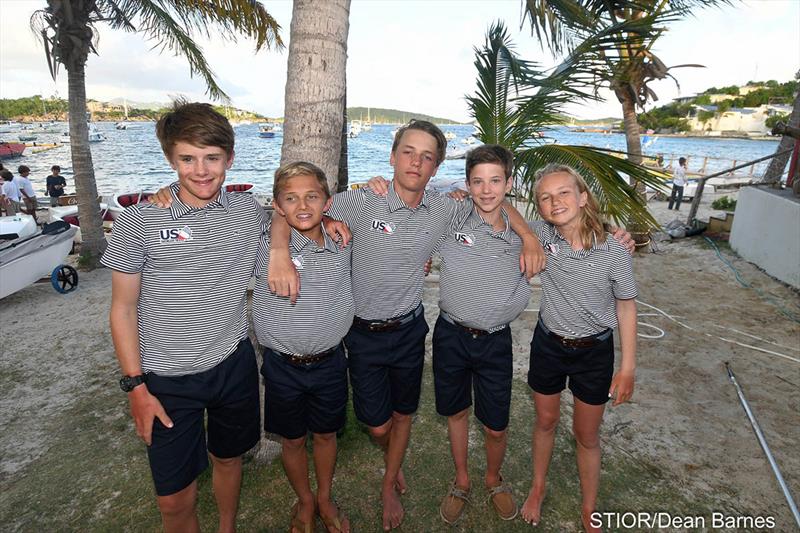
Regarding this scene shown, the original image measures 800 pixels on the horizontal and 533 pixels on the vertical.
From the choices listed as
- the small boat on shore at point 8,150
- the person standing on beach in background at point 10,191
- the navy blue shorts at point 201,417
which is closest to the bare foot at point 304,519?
the navy blue shorts at point 201,417

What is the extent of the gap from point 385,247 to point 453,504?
6.02 ft

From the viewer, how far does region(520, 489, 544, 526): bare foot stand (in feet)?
9.66

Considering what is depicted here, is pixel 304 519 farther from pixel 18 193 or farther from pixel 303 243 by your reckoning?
pixel 18 193

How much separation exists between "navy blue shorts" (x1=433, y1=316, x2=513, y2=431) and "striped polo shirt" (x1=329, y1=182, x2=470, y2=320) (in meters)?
0.38

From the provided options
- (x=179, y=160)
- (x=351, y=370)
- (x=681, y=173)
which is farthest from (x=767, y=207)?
(x=179, y=160)

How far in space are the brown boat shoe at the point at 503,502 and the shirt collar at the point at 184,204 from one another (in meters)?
2.59

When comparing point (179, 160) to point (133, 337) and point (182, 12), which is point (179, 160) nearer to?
point (133, 337)

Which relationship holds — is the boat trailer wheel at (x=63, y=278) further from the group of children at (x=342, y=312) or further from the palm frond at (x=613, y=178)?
the palm frond at (x=613, y=178)

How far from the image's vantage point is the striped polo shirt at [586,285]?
257 cm

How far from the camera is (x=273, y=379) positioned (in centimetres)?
251

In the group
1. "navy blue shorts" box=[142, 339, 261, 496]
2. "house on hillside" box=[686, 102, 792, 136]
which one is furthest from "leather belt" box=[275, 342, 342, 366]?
"house on hillside" box=[686, 102, 792, 136]

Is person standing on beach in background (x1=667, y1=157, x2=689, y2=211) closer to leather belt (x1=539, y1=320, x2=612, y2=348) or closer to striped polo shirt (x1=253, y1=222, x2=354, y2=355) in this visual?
A: leather belt (x1=539, y1=320, x2=612, y2=348)

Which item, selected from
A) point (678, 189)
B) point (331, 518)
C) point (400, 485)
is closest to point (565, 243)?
point (400, 485)

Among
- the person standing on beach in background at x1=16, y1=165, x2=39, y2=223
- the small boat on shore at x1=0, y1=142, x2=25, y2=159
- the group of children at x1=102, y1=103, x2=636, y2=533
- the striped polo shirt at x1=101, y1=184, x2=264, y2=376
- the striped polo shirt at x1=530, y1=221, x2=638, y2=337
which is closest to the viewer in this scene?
the striped polo shirt at x1=101, y1=184, x2=264, y2=376
